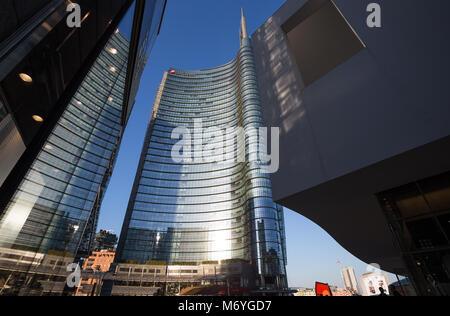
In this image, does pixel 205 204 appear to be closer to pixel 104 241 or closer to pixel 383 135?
pixel 104 241

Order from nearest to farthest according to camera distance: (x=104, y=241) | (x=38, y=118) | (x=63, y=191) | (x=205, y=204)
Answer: (x=38, y=118), (x=63, y=191), (x=205, y=204), (x=104, y=241)

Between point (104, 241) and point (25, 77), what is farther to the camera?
point (104, 241)

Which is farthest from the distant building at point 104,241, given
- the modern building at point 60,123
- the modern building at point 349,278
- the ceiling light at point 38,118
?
the modern building at point 349,278

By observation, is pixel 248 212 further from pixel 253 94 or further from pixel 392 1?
pixel 392 1

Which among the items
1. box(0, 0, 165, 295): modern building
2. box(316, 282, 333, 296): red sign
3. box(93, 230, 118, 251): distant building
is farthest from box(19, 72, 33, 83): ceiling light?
box(93, 230, 118, 251): distant building

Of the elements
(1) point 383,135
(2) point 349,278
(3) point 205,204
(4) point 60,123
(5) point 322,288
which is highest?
(4) point 60,123

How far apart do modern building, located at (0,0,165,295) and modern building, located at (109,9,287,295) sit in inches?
936

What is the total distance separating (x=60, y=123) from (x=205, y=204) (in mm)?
54217

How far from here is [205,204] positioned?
80000 mm

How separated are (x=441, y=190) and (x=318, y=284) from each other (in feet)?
17.6

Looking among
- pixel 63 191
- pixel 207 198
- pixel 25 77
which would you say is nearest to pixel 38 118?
pixel 25 77

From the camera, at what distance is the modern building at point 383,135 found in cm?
496
